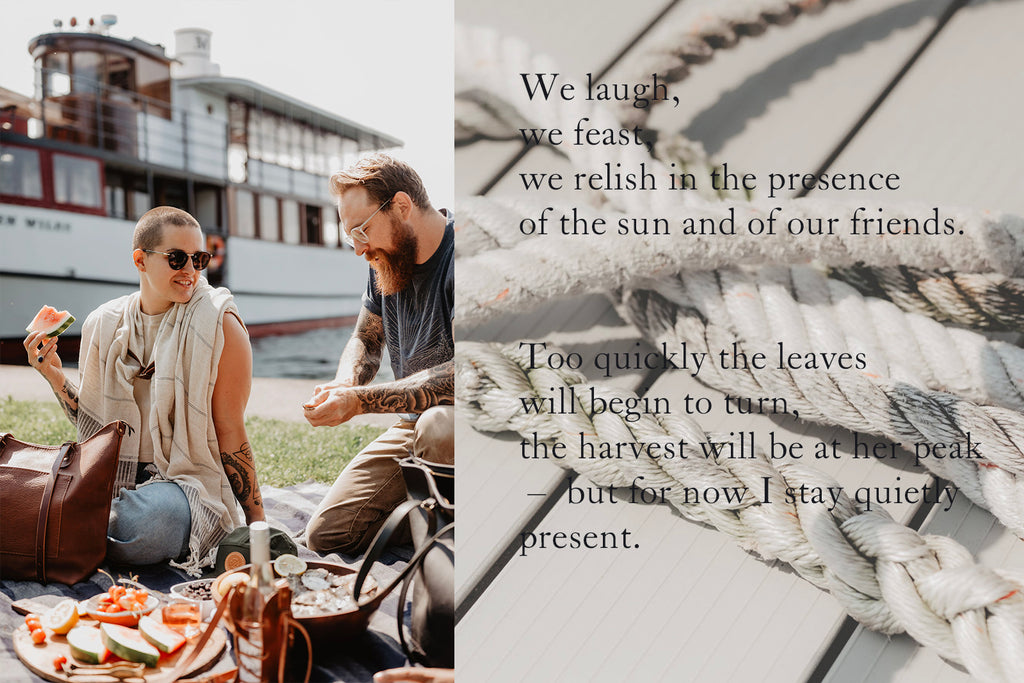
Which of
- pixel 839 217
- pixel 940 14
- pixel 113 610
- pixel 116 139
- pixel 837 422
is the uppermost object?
pixel 116 139

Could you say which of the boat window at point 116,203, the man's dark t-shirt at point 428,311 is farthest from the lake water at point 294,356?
the man's dark t-shirt at point 428,311

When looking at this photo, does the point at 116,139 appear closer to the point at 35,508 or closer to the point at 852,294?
the point at 35,508

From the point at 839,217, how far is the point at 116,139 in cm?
497

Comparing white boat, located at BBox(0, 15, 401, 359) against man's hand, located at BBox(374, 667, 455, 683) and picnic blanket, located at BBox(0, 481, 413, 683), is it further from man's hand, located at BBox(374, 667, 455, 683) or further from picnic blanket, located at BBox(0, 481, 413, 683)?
man's hand, located at BBox(374, 667, 455, 683)

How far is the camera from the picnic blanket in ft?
3.86

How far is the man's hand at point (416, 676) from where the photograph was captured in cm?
105

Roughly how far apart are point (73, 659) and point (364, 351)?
780 mm

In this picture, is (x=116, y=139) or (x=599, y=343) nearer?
(x=599, y=343)

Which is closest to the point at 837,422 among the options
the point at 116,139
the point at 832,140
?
the point at 832,140

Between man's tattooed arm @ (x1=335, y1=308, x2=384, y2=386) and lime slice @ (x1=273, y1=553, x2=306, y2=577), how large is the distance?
46 cm

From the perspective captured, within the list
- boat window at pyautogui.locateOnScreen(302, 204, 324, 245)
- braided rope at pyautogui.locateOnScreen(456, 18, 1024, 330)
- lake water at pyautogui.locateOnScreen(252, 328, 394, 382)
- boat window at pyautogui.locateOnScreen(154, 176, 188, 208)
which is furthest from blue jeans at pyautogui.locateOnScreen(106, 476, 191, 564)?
boat window at pyautogui.locateOnScreen(302, 204, 324, 245)

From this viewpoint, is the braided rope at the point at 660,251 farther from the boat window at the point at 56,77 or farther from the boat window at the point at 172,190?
the boat window at the point at 172,190

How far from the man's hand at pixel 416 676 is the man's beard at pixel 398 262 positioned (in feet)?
2.39

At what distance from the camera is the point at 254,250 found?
573 cm
